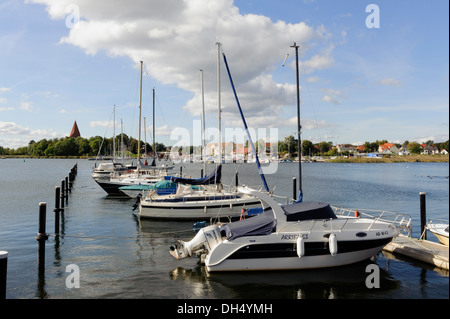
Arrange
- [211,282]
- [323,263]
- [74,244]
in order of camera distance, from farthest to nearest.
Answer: [74,244], [323,263], [211,282]

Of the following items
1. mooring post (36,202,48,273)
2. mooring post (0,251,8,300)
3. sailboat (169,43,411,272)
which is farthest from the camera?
sailboat (169,43,411,272)

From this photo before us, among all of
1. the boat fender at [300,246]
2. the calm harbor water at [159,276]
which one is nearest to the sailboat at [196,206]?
the calm harbor water at [159,276]

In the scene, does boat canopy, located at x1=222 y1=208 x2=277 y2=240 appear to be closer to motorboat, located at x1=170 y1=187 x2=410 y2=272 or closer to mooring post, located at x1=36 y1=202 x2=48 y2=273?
motorboat, located at x1=170 y1=187 x2=410 y2=272

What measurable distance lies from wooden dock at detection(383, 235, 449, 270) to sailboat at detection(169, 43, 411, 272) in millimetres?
1550

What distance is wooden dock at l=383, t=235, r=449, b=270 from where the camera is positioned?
12.8m

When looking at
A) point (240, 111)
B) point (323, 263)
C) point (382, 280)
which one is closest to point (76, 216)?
point (240, 111)

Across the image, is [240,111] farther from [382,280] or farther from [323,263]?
[382,280]

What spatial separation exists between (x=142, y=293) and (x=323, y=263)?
7.11 meters

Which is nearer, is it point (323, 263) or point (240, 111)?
point (323, 263)

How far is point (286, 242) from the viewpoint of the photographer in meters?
12.3

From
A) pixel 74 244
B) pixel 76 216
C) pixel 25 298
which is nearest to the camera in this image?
pixel 25 298

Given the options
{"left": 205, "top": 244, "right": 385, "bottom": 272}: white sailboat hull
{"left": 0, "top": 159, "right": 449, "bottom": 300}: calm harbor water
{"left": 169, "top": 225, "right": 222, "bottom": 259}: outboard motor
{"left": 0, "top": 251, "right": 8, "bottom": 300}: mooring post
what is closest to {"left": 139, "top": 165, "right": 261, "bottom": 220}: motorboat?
{"left": 0, "top": 159, "right": 449, "bottom": 300}: calm harbor water

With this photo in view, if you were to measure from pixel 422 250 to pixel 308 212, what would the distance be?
17.8 feet

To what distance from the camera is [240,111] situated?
22.1 m
